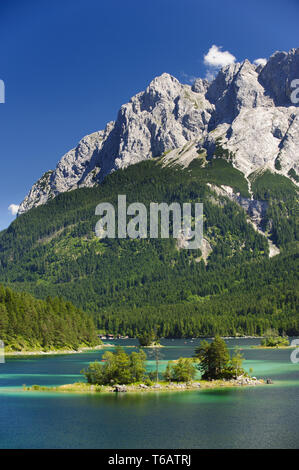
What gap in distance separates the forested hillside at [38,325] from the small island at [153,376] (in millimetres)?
56965

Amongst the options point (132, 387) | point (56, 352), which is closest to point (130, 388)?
point (132, 387)

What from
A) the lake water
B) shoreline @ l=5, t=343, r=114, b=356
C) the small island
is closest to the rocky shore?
the small island

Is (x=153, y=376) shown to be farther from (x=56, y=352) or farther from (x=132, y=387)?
(x=56, y=352)

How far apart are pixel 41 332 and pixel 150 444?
355ft

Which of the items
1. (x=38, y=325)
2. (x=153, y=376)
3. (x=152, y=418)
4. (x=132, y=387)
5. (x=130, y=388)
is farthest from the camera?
(x=38, y=325)

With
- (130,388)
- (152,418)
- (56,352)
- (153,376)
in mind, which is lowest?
(152,418)

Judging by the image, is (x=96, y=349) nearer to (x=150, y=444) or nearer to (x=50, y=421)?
(x=50, y=421)

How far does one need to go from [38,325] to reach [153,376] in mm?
68205

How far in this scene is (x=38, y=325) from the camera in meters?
162

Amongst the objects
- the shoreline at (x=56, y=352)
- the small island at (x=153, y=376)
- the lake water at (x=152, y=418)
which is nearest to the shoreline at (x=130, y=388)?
the small island at (x=153, y=376)

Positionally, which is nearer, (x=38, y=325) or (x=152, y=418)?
(x=152, y=418)

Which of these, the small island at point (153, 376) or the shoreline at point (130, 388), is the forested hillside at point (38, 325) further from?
the small island at point (153, 376)

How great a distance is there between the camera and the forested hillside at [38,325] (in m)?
152
